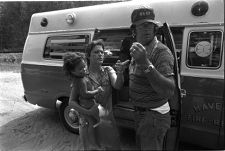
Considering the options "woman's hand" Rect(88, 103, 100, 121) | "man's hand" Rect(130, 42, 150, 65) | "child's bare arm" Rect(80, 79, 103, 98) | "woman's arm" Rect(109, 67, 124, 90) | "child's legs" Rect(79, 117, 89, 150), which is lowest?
A: "child's legs" Rect(79, 117, 89, 150)

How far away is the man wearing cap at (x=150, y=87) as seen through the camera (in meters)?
1.66

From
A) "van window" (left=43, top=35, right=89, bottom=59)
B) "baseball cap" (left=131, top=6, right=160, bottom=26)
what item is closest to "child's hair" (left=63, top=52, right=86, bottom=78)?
"baseball cap" (left=131, top=6, right=160, bottom=26)

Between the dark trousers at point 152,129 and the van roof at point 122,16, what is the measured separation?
1.66 m

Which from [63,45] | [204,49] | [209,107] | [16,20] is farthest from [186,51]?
[16,20]

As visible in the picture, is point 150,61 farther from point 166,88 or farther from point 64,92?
point 64,92

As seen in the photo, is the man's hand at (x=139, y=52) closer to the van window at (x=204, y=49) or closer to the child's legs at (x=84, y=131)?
the child's legs at (x=84, y=131)

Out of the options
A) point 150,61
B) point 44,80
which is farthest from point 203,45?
point 44,80

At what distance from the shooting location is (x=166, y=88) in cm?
164

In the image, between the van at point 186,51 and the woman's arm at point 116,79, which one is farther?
the van at point 186,51

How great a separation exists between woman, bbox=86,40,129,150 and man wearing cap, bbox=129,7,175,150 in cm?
12

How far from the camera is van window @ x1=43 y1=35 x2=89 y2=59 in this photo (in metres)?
4.36

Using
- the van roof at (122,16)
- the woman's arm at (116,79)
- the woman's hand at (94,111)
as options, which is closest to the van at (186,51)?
the van roof at (122,16)

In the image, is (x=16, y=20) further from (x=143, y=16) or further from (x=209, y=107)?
(x=143, y=16)

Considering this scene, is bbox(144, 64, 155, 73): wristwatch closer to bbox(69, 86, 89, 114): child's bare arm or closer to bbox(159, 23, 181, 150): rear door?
bbox(159, 23, 181, 150): rear door
